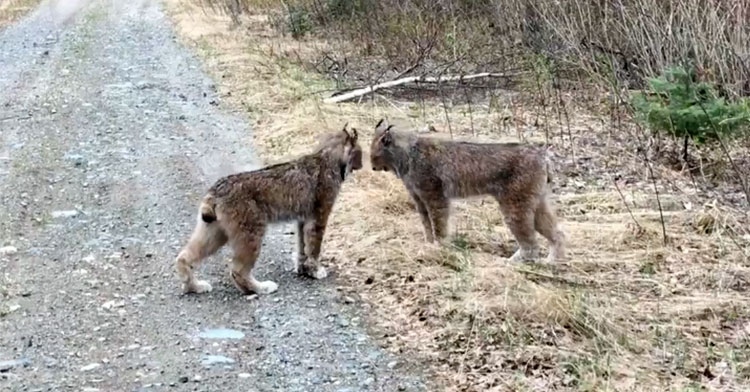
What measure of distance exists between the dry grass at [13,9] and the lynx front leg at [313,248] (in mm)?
20063

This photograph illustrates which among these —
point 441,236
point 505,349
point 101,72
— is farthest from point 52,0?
point 505,349

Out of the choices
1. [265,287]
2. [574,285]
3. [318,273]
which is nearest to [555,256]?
[574,285]

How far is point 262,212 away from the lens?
6441 millimetres

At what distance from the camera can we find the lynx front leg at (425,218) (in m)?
7.34

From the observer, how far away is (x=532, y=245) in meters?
7.04

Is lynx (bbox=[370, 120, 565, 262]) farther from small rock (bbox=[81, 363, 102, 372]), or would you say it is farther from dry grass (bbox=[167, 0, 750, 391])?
small rock (bbox=[81, 363, 102, 372])

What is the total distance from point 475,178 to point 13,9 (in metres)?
24.6

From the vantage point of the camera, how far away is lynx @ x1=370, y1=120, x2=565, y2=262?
23.1ft

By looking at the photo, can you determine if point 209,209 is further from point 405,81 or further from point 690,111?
point 405,81

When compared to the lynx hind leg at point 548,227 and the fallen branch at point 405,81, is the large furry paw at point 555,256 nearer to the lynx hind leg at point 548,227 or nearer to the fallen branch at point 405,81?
the lynx hind leg at point 548,227

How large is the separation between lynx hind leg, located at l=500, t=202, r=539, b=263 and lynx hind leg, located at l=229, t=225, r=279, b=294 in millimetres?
1818

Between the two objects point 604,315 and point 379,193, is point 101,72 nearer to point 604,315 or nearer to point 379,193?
point 379,193

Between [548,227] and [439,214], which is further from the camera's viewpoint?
[439,214]

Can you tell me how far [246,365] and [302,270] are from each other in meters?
1.50
